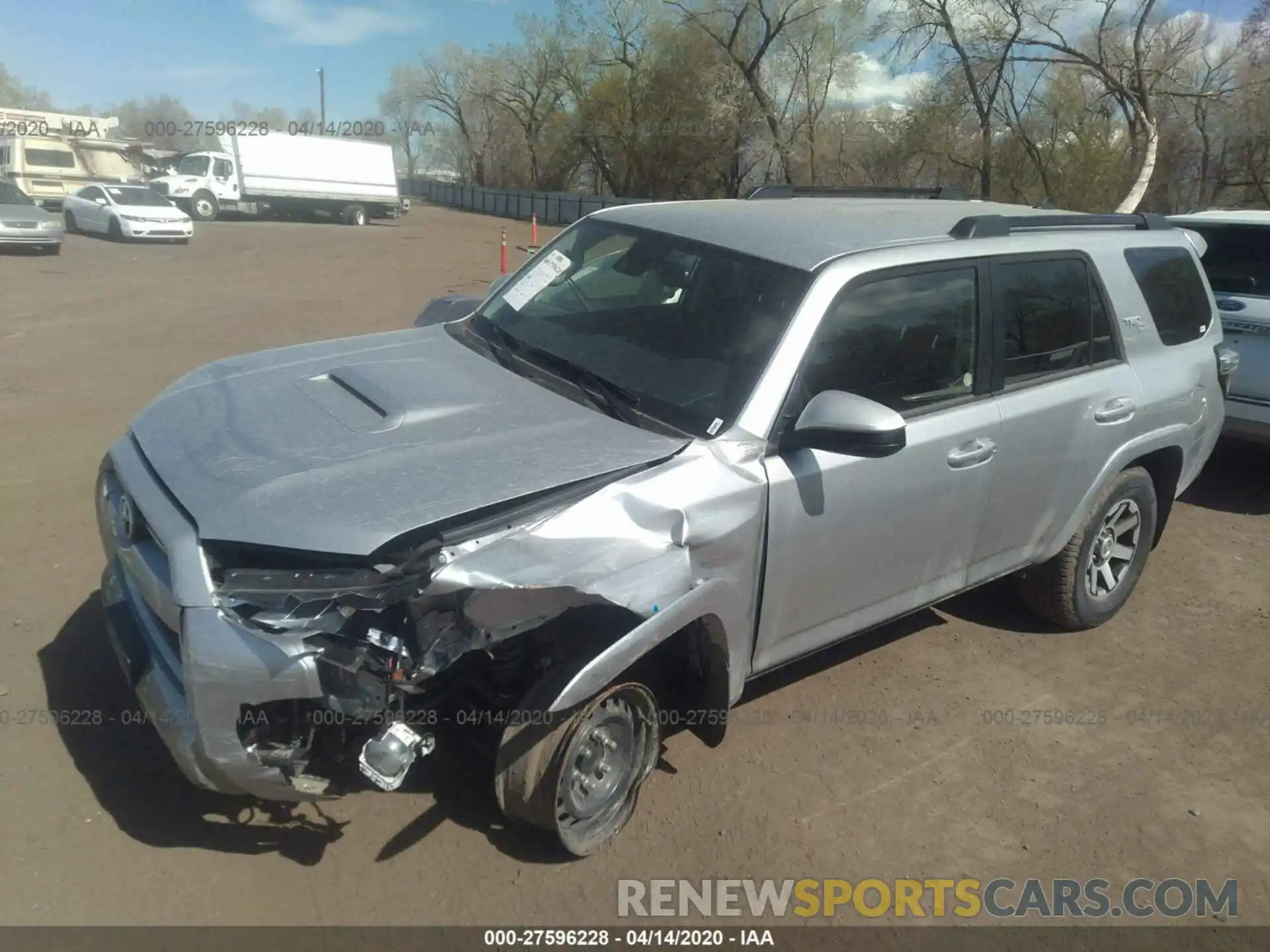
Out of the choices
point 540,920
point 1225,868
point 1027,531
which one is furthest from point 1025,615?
point 540,920

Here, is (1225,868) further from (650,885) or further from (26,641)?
(26,641)

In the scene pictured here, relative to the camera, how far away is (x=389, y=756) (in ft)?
8.30

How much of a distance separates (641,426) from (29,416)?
6149 millimetres

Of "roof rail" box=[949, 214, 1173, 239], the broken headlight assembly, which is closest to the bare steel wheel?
"roof rail" box=[949, 214, 1173, 239]

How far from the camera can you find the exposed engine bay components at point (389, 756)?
8.30 feet

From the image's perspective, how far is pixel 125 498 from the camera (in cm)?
312

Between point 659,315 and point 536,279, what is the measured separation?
2.79 ft

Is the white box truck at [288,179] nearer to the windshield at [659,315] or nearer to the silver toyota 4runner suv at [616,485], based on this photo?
the windshield at [659,315]

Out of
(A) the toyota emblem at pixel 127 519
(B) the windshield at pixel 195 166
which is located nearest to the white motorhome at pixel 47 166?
(B) the windshield at pixel 195 166

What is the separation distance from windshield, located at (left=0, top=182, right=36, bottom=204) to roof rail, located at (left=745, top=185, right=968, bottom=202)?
61.2 ft

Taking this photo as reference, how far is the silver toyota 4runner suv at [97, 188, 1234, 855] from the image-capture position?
8.45ft

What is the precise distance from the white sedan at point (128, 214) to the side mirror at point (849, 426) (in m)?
22.6

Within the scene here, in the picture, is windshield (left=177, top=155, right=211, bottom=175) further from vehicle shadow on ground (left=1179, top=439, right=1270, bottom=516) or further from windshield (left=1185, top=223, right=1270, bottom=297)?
vehicle shadow on ground (left=1179, top=439, right=1270, bottom=516)

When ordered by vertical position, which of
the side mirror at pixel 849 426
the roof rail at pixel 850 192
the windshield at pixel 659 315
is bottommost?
the side mirror at pixel 849 426
